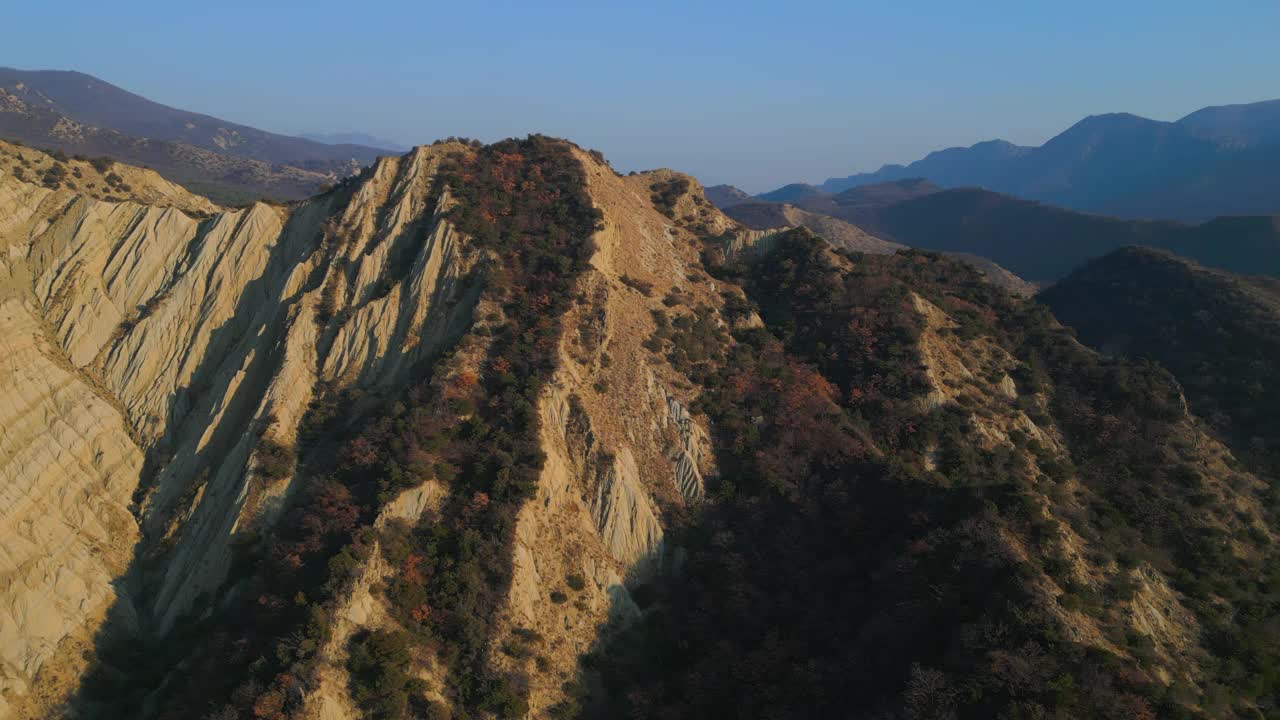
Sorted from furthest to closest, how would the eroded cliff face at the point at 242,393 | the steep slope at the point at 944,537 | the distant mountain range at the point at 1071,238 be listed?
the distant mountain range at the point at 1071,238 < the eroded cliff face at the point at 242,393 < the steep slope at the point at 944,537

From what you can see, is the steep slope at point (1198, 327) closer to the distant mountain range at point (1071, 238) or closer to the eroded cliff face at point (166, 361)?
the eroded cliff face at point (166, 361)

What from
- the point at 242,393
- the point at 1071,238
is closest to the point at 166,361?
the point at 242,393

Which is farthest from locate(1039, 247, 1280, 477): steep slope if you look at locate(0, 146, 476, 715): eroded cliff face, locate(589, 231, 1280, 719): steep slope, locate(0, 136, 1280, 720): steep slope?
locate(0, 146, 476, 715): eroded cliff face

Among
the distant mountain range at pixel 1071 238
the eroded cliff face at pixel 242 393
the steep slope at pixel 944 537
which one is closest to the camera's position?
the steep slope at pixel 944 537

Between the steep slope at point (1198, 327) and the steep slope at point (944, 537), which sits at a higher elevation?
the steep slope at point (1198, 327)

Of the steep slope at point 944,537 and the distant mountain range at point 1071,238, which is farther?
the distant mountain range at point 1071,238

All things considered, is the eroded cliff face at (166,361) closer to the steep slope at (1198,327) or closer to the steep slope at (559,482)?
the steep slope at (559,482)

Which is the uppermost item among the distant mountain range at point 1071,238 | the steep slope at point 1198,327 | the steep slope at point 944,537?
the distant mountain range at point 1071,238

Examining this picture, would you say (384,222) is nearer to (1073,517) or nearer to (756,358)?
(756,358)

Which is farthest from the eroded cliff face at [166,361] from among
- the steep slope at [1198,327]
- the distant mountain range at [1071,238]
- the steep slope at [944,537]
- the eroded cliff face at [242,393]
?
→ the distant mountain range at [1071,238]
